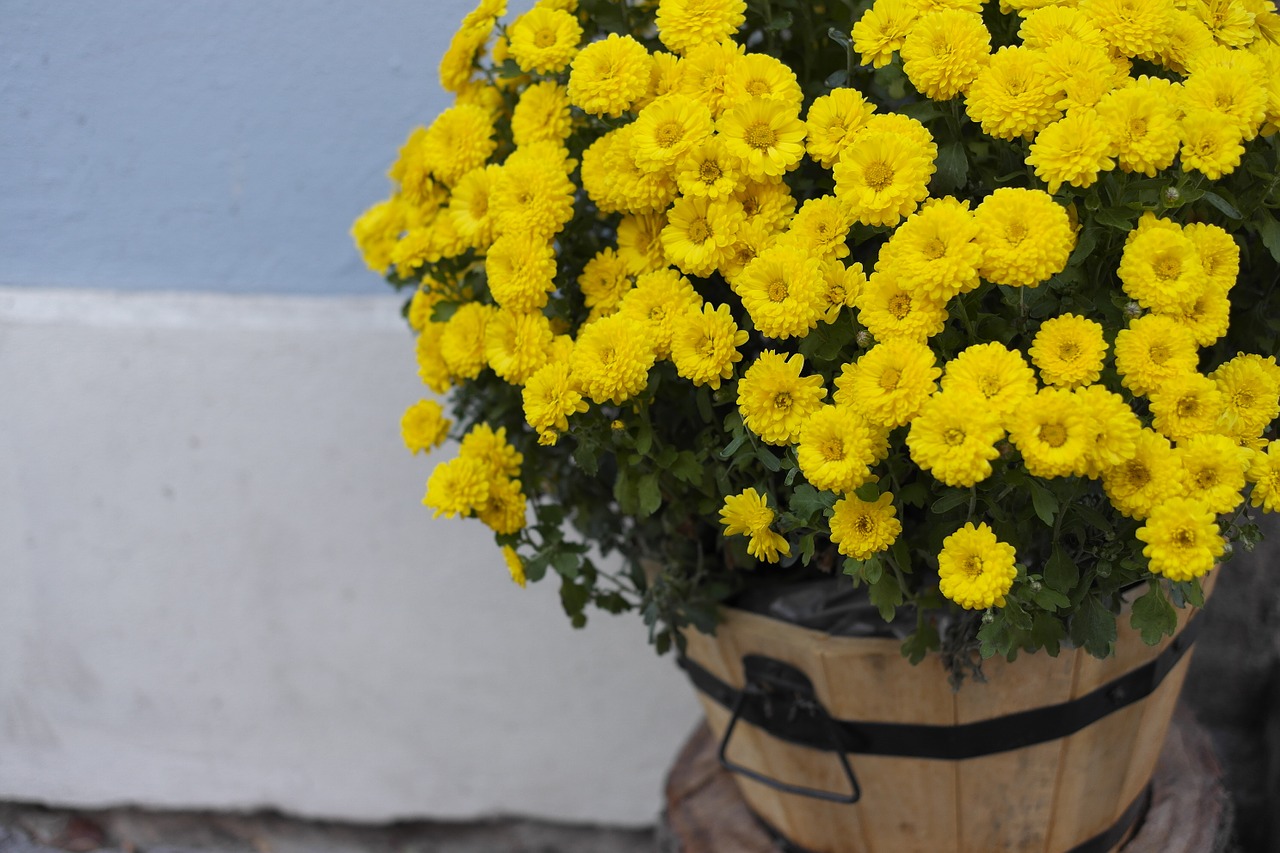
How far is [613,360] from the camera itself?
3.02 ft

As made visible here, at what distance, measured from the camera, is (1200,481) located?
81cm

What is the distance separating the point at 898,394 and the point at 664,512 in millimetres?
387

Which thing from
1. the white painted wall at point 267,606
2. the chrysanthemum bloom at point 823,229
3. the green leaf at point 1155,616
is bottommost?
the white painted wall at point 267,606

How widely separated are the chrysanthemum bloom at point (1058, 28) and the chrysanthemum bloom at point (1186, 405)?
0.93ft

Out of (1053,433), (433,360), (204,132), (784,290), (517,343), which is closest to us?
(1053,433)

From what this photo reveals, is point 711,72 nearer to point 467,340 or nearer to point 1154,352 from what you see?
point 467,340

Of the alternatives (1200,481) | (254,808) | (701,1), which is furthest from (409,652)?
(1200,481)

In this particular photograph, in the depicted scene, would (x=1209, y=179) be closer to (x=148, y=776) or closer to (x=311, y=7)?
(x=311, y=7)

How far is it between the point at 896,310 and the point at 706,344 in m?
0.16

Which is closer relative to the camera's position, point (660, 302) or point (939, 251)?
point (939, 251)

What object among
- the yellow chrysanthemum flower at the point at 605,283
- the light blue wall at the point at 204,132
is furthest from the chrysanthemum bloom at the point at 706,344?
the light blue wall at the point at 204,132

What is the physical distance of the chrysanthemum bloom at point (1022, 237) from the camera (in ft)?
2.60

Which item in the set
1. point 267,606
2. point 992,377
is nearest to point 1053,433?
point 992,377

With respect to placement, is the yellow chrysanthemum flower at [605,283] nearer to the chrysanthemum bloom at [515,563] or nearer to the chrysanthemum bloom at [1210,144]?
the chrysanthemum bloom at [515,563]
